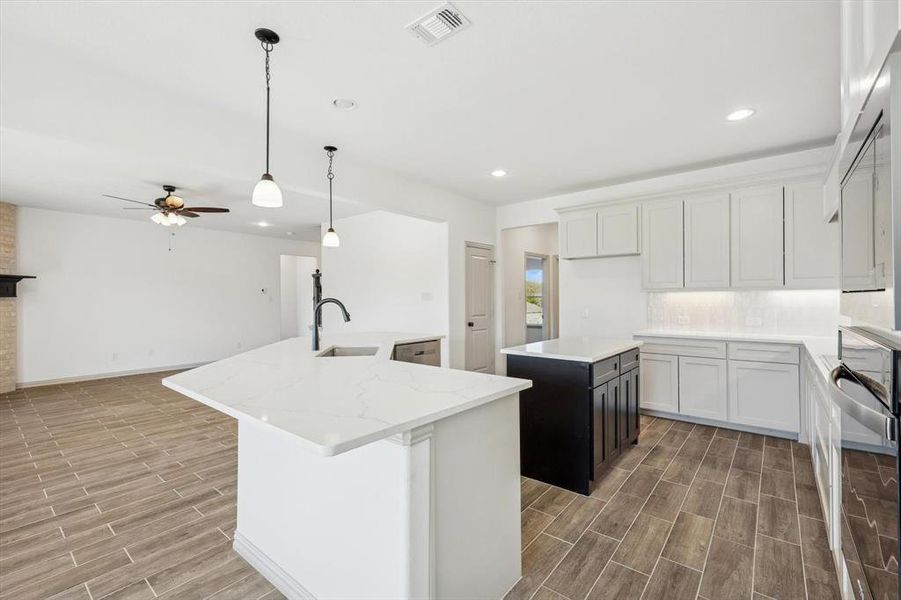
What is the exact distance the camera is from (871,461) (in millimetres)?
1029

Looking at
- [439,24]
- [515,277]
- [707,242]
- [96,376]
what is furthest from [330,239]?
[96,376]

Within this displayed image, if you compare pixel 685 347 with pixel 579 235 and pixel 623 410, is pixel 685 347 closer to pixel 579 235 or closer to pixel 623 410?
pixel 623 410

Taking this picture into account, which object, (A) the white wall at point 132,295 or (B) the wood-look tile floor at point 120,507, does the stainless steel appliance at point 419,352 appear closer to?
(B) the wood-look tile floor at point 120,507

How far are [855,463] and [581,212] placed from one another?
4125 mm

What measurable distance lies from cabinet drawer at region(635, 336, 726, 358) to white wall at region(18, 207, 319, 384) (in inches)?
316

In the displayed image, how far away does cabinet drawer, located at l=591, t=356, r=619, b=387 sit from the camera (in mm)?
2631

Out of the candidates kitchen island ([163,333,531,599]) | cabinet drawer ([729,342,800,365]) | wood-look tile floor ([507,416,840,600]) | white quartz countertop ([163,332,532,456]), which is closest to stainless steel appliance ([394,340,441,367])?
white quartz countertop ([163,332,532,456])

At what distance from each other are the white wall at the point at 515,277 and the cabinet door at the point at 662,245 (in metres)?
2.18

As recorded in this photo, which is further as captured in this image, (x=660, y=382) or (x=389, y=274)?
(x=389, y=274)

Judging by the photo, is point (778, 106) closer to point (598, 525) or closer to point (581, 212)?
point (581, 212)

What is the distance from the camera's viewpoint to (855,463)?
3.85ft

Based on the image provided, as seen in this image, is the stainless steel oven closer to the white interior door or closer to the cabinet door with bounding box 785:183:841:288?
the cabinet door with bounding box 785:183:841:288

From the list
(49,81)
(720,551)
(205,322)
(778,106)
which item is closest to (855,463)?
(720,551)

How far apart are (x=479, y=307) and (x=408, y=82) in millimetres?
3786
